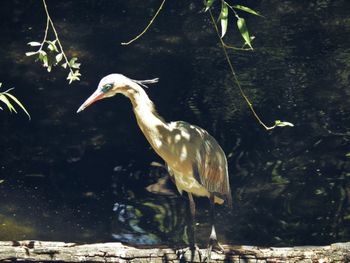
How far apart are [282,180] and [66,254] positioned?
2714 millimetres

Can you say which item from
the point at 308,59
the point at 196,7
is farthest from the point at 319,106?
the point at 196,7

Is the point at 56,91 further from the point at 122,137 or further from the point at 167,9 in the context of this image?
the point at 167,9

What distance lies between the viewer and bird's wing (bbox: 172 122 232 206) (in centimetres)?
509

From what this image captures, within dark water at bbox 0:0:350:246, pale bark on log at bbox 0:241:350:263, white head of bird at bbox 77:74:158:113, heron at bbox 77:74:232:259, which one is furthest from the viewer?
dark water at bbox 0:0:350:246

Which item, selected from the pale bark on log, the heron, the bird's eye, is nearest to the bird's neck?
the heron

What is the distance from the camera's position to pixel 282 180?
6.18 metres

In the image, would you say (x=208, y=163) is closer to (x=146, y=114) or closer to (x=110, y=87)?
(x=146, y=114)

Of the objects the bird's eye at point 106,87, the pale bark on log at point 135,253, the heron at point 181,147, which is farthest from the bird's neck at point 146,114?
the pale bark on log at point 135,253

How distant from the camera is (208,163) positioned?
17.0 feet

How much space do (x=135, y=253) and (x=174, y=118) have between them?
3.19m

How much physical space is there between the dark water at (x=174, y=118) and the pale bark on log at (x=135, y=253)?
1521mm

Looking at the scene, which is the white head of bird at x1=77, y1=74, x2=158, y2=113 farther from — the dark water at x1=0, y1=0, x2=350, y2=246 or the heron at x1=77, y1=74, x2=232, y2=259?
the dark water at x1=0, y1=0, x2=350, y2=246

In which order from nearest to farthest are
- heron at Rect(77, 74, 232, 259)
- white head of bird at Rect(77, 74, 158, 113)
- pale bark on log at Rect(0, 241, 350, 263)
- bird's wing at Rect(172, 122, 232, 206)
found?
pale bark on log at Rect(0, 241, 350, 263), white head of bird at Rect(77, 74, 158, 113), heron at Rect(77, 74, 232, 259), bird's wing at Rect(172, 122, 232, 206)

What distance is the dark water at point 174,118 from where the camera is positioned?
5.79 metres
